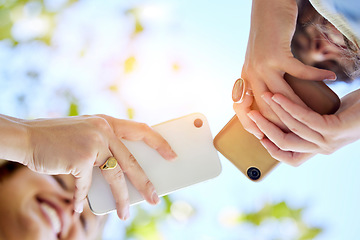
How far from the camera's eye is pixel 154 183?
836mm

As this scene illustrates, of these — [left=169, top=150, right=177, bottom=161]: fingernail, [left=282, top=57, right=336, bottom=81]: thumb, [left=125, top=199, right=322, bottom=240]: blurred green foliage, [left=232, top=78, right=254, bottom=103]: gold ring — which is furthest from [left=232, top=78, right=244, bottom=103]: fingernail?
[left=125, top=199, right=322, bottom=240]: blurred green foliage

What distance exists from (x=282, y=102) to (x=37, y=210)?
0.75 m

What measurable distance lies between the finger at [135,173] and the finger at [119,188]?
0.06 feet

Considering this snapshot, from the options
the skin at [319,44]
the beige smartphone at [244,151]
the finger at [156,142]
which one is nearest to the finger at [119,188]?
the finger at [156,142]

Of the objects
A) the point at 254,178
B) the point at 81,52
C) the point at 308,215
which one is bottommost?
the point at 308,215

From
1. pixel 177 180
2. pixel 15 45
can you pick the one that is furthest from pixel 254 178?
pixel 15 45

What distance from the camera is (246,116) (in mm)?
749

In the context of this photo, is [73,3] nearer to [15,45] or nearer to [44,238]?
[15,45]

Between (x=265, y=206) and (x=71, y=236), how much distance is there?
57 centimetres

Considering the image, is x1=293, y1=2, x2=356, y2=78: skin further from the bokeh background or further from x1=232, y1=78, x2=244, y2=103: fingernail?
the bokeh background

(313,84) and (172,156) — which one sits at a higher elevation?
(313,84)

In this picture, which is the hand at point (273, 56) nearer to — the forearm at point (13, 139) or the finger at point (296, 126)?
the finger at point (296, 126)

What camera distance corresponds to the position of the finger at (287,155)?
2.39 feet

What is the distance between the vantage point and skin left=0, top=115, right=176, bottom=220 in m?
0.69
